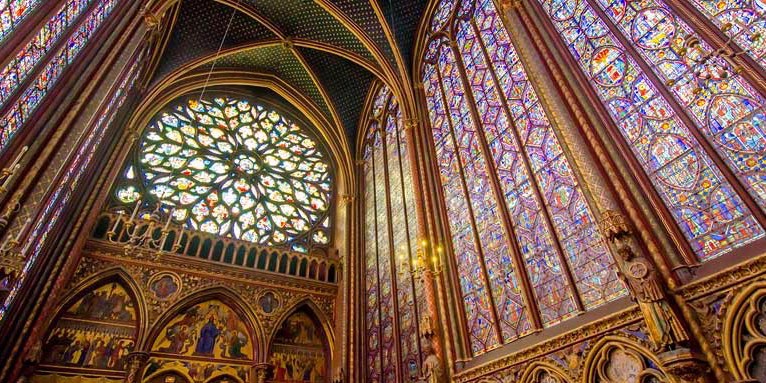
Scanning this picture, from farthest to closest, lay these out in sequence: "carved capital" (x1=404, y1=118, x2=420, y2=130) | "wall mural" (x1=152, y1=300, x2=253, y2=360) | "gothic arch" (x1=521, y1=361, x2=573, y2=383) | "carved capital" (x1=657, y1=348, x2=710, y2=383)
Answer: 1. "carved capital" (x1=404, y1=118, x2=420, y2=130)
2. "wall mural" (x1=152, y1=300, x2=253, y2=360)
3. "gothic arch" (x1=521, y1=361, x2=573, y2=383)
4. "carved capital" (x1=657, y1=348, x2=710, y2=383)

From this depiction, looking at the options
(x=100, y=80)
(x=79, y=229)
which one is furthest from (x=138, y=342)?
(x=100, y=80)

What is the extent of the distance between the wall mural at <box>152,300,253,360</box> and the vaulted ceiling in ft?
21.9

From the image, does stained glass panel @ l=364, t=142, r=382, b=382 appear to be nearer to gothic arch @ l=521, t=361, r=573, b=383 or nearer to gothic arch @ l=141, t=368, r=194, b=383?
gothic arch @ l=141, t=368, r=194, b=383

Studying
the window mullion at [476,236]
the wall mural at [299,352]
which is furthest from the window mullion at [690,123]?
the wall mural at [299,352]

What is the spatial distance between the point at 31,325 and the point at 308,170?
28.5ft

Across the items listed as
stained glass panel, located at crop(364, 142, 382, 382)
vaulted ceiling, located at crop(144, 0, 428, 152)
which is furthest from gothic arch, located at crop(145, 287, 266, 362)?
vaulted ceiling, located at crop(144, 0, 428, 152)

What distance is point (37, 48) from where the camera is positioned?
16.0 feet

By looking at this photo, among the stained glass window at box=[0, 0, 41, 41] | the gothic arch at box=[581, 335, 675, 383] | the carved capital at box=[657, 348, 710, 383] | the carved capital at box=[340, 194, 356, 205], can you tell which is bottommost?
the carved capital at box=[657, 348, 710, 383]

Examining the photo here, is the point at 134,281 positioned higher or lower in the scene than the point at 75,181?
lower

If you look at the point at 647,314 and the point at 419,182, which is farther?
the point at 419,182

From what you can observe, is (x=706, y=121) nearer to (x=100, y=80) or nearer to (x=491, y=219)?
(x=491, y=219)

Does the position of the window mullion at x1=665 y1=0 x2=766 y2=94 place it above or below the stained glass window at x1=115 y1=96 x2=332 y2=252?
below

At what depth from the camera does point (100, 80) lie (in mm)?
6398

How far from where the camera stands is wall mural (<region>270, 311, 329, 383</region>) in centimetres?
1016
